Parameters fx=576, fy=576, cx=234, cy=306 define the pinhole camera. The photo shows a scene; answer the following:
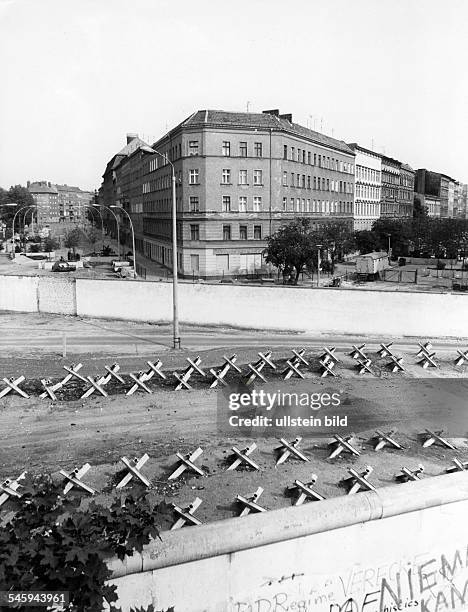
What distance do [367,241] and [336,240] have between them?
57.2 feet

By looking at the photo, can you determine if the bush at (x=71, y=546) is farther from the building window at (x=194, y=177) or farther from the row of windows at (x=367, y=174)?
the row of windows at (x=367, y=174)

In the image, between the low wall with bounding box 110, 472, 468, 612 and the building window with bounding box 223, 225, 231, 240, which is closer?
the low wall with bounding box 110, 472, 468, 612

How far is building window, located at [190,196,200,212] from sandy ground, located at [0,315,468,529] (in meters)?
34.6

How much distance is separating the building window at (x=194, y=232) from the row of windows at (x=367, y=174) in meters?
38.9

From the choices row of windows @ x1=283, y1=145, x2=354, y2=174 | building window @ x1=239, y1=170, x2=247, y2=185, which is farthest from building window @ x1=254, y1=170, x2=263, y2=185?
row of windows @ x1=283, y1=145, x2=354, y2=174

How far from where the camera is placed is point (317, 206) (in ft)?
212

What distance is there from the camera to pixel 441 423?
13.5 m

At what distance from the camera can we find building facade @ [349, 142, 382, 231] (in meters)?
81.4

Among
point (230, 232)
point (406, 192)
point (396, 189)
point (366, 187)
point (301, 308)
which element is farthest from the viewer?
point (406, 192)

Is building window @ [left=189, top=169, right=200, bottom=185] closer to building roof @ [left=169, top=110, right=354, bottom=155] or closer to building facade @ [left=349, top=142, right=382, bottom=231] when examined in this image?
building roof @ [left=169, top=110, right=354, bottom=155]

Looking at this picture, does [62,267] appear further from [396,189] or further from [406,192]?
[406,192]

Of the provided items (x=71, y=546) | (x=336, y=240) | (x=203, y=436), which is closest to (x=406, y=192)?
(x=336, y=240)

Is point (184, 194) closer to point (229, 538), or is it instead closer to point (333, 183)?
point (333, 183)

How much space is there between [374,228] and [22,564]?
248 ft
